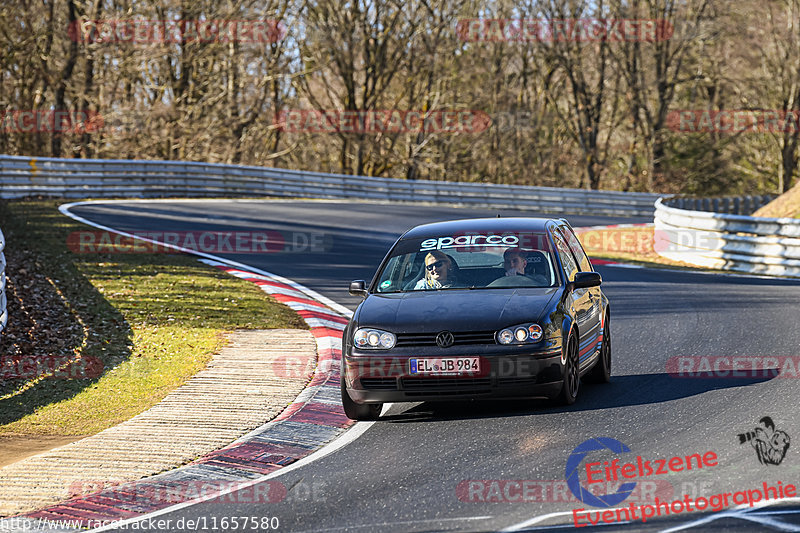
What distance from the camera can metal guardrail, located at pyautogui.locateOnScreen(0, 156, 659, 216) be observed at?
29.4 m

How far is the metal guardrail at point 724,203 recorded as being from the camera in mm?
30431

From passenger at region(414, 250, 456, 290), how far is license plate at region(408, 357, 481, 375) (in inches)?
45.1

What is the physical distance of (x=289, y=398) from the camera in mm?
9211

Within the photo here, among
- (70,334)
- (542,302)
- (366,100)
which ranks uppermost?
(366,100)

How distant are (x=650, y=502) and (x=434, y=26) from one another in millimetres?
38693

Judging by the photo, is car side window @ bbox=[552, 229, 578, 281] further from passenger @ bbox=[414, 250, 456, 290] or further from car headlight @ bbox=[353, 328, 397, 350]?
car headlight @ bbox=[353, 328, 397, 350]

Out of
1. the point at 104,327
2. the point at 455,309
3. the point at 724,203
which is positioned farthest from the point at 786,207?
the point at 455,309

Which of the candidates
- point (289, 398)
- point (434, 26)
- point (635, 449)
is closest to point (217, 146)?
point (434, 26)

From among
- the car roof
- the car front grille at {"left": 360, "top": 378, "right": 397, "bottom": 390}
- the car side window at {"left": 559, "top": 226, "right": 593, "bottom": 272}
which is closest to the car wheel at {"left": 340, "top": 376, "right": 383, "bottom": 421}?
the car front grille at {"left": 360, "top": 378, "right": 397, "bottom": 390}

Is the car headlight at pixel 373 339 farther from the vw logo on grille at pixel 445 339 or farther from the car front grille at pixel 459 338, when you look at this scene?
the vw logo on grille at pixel 445 339

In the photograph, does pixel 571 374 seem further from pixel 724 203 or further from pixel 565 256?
pixel 724 203

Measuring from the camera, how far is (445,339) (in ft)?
25.8

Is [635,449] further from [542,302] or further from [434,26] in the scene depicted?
Result: [434,26]

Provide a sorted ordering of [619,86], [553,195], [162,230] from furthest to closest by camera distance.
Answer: [619,86] < [553,195] < [162,230]
